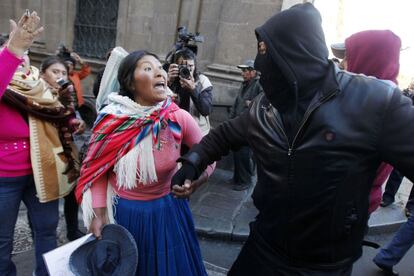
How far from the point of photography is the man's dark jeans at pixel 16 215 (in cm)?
246

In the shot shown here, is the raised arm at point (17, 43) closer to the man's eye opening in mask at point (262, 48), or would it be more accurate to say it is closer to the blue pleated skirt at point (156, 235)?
the blue pleated skirt at point (156, 235)

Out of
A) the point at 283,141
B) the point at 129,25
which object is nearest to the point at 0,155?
the point at 283,141

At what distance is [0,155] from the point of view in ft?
7.85

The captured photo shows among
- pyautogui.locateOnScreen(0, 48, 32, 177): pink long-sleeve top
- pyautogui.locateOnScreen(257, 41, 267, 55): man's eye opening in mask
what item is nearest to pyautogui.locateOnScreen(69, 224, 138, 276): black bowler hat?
pyautogui.locateOnScreen(0, 48, 32, 177): pink long-sleeve top

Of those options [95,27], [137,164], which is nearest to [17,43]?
[137,164]

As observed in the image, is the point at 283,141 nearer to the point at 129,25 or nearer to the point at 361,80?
the point at 361,80

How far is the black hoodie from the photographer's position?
1.47 meters

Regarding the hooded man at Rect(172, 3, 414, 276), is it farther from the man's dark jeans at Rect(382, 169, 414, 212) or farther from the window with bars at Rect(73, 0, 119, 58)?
the window with bars at Rect(73, 0, 119, 58)

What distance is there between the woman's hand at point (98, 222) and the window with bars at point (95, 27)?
23.1 ft

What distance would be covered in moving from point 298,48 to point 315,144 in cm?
41

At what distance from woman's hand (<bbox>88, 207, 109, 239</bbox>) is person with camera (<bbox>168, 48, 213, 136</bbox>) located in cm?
200

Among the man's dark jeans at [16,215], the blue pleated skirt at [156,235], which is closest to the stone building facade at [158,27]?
the man's dark jeans at [16,215]

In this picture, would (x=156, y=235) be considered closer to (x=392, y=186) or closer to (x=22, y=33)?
(x=22, y=33)

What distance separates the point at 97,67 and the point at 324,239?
804 cm
